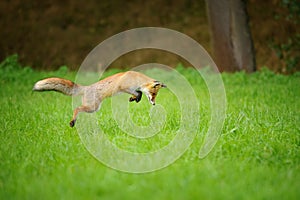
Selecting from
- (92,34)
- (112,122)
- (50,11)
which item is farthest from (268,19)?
(112,122)

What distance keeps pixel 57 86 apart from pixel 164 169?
233 cm

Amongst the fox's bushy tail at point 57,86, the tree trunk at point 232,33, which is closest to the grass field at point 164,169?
the fox's bushy tail at point 57,86

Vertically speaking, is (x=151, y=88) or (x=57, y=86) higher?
(x=57, y=86)

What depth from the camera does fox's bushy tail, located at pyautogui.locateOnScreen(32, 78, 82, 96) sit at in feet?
22.7

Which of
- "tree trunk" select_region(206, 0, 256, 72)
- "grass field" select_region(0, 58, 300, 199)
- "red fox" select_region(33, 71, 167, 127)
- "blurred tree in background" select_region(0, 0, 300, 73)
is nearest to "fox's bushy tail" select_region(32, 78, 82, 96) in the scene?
"red fox" select_region(33, 71, 167, 127)

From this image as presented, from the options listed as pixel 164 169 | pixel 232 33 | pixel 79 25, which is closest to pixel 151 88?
pixel 164 169

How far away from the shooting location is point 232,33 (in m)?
14.6

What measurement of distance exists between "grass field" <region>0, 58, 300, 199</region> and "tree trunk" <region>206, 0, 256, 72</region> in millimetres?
4897

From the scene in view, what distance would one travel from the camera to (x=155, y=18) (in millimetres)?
19344

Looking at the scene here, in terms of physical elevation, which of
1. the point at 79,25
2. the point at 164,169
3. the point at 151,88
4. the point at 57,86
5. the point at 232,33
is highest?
the point at 79,25

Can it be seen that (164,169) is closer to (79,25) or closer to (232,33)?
(232,33)

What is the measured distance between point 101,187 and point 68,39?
15.2 meters

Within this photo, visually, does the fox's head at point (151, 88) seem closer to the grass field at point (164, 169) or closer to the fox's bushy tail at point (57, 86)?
the grass field at point (164, 169)

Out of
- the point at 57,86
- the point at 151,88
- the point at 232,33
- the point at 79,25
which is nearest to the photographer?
the point at 57,86
